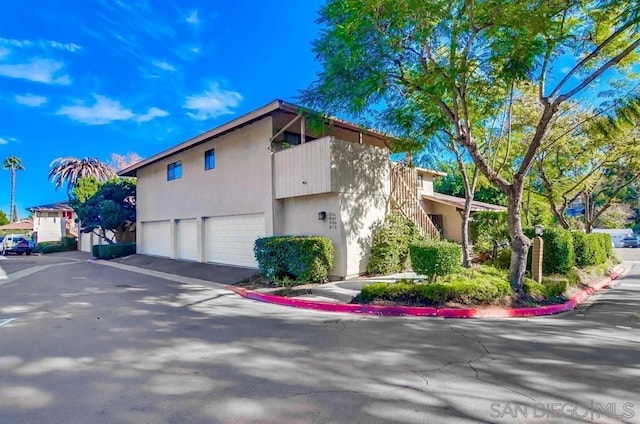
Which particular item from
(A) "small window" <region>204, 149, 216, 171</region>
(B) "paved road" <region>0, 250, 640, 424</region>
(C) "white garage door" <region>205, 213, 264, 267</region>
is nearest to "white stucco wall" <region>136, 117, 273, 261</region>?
(A) "small window" <region>204, 149, 216, 171</region>

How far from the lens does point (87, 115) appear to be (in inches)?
1233

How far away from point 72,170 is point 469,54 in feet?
156

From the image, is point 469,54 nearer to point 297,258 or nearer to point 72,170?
point 297,258

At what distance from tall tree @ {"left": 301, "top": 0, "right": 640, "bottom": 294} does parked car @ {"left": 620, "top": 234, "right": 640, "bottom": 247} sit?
37.0 metres

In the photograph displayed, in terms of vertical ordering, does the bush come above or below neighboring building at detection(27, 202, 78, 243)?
below

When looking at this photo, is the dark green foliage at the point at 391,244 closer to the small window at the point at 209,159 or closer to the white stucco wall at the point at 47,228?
the small window at the point at 209,159

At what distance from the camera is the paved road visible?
3.41 m

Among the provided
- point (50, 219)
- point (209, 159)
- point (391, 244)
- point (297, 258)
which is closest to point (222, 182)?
point (209, 159)

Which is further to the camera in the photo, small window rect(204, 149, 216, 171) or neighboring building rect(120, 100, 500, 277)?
small window rect(204, 149, 216, 171)

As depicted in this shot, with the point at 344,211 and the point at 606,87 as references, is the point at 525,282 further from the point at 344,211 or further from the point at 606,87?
the point at 606,87

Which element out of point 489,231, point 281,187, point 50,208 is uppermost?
point 50,208

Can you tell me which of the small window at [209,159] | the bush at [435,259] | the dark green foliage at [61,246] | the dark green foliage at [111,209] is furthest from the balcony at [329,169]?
the dark green foliage at [61,246]

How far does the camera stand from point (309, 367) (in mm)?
4527

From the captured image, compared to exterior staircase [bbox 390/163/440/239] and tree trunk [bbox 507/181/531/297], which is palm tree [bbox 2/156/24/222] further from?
tree trunk [bbox 507/181/531/297]
